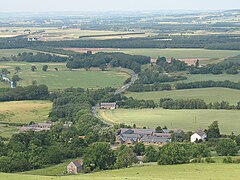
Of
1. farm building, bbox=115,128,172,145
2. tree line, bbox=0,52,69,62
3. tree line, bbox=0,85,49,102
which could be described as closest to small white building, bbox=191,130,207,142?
farm building, bbox=115,128,172,145

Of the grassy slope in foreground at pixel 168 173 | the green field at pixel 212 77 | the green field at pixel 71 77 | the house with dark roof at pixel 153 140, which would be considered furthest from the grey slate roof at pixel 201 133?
the green field at pixel 212 77

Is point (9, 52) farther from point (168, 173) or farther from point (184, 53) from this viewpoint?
point (168, 173)

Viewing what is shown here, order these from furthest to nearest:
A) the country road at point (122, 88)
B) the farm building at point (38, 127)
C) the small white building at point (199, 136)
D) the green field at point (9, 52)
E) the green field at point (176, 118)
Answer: the green field at point (9, 52) → the country road at point (122, 88) → the farm building at point (38, 127) → the green field at point (176, 118) → the small white building at point (199, 136)

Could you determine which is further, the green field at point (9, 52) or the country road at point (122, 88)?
the green field at point (9, 52)

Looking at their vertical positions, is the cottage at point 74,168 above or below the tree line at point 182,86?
above

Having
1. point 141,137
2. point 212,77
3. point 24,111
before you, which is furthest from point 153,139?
point 212,77

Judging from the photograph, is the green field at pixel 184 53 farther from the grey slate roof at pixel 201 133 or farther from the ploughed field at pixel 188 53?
the grey slate roof at pixel 201 133
